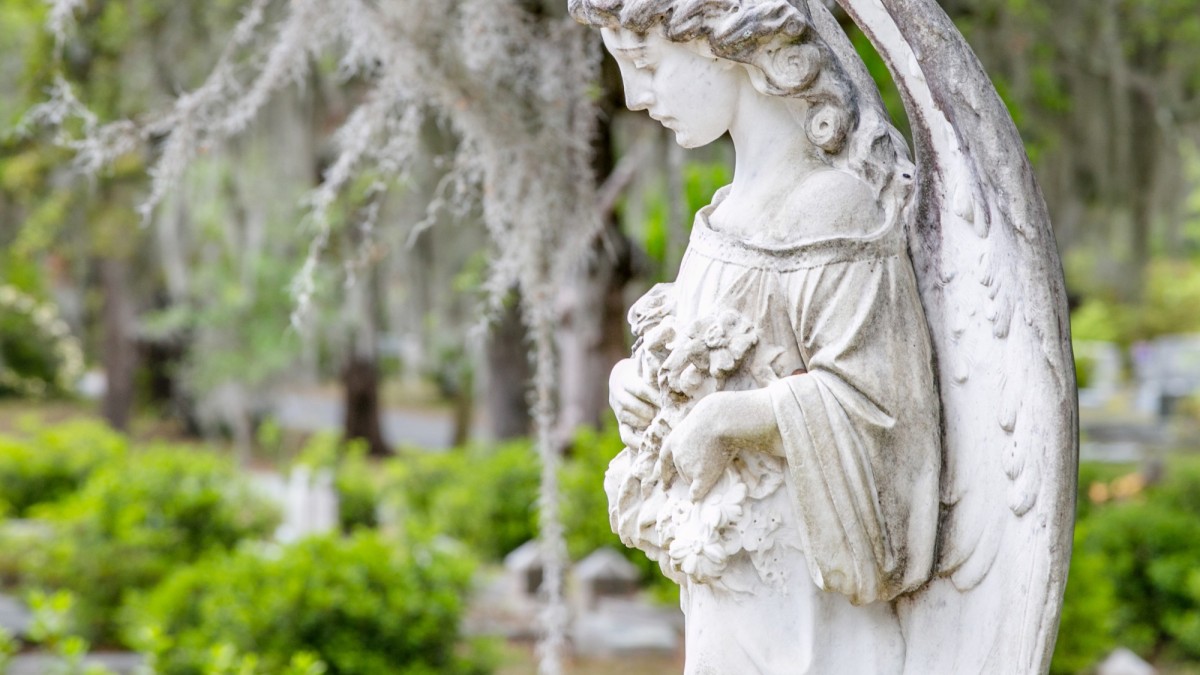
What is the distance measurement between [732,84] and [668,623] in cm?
540

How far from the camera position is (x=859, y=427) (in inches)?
75.9

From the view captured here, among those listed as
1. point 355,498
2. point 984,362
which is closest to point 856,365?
point 984,362

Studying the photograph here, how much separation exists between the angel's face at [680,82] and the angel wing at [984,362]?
249 mm

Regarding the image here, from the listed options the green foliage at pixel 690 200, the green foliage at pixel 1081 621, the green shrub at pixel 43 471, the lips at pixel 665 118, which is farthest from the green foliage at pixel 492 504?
the lips at pixel 665 118

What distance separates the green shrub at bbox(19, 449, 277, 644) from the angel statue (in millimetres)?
5644

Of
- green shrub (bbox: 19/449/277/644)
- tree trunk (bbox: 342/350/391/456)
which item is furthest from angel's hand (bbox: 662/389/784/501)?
tree trunk (bbox: 342/350/391/456)

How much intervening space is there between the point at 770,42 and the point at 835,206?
0.27 meters

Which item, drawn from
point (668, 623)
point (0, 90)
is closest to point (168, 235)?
point (0, 90)

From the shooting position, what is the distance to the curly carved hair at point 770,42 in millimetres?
1908

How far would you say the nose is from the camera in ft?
6.72

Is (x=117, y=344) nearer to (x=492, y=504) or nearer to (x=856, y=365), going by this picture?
(x=492, y=504)

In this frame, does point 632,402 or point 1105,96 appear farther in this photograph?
point 1105,96

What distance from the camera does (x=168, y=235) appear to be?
9453 millimetres

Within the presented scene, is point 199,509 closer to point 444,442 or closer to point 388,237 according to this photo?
point 388,237
